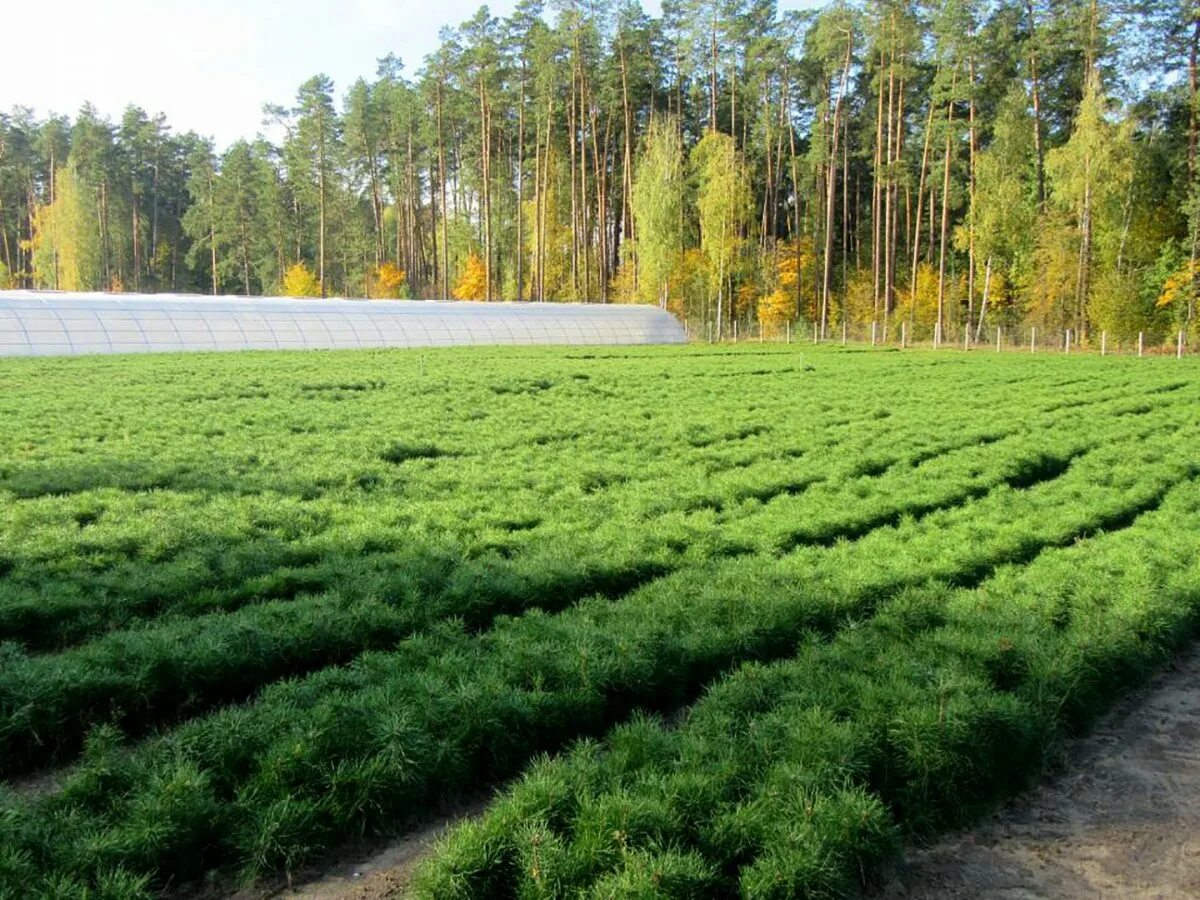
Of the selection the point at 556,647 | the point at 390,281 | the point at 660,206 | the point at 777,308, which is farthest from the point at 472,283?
the point at 556,647

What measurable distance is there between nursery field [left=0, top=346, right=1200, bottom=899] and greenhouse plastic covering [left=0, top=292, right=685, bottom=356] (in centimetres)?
2193

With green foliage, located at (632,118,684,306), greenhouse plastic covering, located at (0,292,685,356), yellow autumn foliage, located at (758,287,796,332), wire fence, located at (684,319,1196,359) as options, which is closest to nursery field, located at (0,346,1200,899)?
greenhouse plastic covering, located at (0,292,685,356)

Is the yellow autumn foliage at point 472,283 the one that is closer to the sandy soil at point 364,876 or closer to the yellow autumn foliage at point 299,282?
the yellow autumn foliage at point 299,282

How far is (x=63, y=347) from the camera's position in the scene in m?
31.3

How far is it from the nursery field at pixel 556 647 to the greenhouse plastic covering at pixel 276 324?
21931 mm

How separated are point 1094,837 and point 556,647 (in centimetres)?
295

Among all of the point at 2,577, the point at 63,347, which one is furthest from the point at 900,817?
the point at 63,347

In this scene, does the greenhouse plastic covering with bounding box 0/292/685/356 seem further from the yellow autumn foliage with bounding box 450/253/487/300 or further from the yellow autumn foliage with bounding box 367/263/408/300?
the yellow autumn foliage with bounding box 367/263/408/300

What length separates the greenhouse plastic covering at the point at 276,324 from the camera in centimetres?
3164

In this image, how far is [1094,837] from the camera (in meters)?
4.12

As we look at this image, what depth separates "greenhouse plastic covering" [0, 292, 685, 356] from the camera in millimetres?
31641

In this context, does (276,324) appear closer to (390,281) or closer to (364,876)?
(364,876)

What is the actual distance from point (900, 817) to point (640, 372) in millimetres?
22763

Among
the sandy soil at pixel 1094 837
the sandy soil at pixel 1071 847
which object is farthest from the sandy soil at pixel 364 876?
the sandy soil at pixel 1094 837
